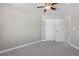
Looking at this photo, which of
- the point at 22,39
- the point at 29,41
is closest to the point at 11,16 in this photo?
the point at 22,39

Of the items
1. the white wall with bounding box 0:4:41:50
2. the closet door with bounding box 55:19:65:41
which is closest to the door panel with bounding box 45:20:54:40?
the closet door with bounding box 55:19:65:41

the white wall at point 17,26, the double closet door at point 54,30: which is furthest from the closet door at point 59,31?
the white wall at point 17,26

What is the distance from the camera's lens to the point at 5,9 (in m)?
4.92

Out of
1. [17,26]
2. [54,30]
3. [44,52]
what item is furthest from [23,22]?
[54,30]

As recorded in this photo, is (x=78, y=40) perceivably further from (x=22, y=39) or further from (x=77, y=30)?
(x=22, y=39)

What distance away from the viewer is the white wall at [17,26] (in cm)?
486

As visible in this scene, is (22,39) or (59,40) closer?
(22,39)

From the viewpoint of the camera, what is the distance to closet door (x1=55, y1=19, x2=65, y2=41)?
293 inches

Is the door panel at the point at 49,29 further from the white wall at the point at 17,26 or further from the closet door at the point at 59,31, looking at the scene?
the white wall at the point at 17,26

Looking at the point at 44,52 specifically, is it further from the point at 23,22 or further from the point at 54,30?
the point at 54,30

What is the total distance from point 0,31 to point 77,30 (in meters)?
3.06

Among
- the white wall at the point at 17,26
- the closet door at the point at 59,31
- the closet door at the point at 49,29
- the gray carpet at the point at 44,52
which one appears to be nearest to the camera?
the gray carpet at the point at 44,52

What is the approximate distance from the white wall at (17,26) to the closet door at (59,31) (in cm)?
116

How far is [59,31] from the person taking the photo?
7582 millimetres
